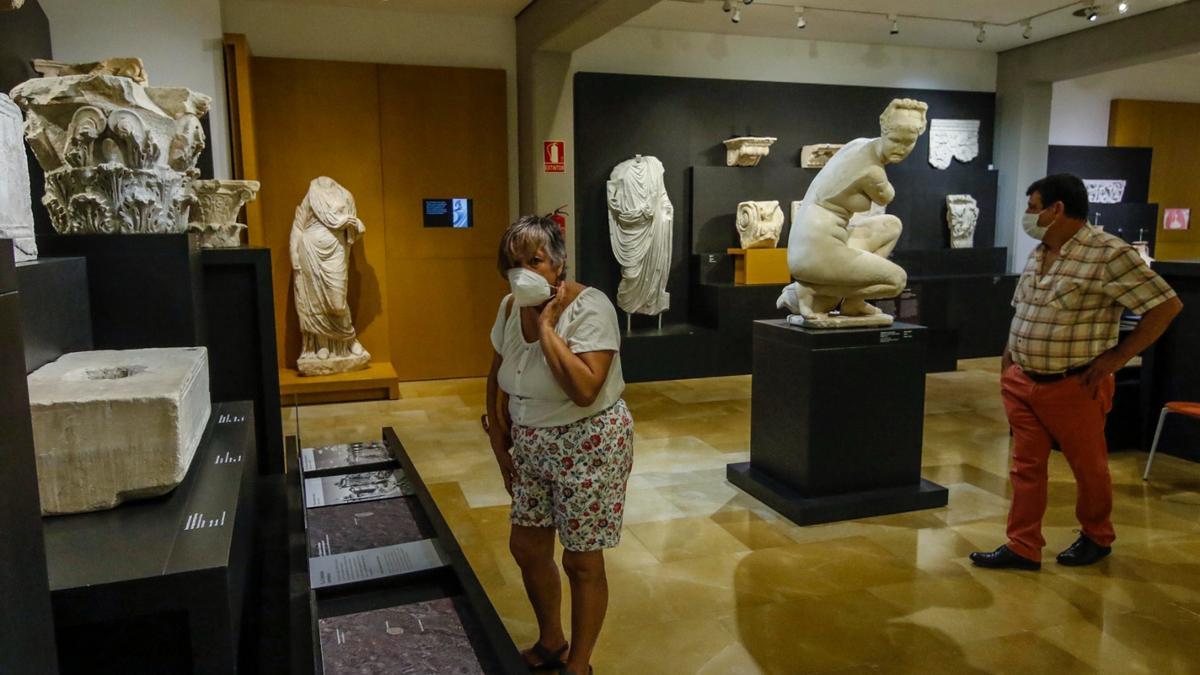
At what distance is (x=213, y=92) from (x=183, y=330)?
169 inches

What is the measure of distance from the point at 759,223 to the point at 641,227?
1201 mm

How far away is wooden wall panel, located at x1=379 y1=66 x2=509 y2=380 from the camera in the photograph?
7488 millimetres

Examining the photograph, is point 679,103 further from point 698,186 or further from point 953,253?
point 953,253

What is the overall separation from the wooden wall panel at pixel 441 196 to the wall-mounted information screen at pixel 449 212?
0.17 ft

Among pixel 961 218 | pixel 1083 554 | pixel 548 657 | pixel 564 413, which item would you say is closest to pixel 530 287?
pixel 564 413

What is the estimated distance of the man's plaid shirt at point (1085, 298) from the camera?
10.2 feet

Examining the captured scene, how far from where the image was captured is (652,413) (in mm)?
6430

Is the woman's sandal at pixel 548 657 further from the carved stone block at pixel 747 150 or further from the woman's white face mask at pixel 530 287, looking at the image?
the carved stone block at pixel 747 150

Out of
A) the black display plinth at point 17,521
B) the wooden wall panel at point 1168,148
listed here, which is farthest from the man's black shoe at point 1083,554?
the wooden wall panel at point 1168,148

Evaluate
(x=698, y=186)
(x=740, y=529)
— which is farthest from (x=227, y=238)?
→ (x=698, y=186)

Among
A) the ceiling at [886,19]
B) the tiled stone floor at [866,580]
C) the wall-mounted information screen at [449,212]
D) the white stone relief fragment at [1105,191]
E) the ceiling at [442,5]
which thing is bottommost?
the tiled stone floor at [866,580]

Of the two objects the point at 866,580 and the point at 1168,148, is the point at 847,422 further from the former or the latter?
the point at 1168,148

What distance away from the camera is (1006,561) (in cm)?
347

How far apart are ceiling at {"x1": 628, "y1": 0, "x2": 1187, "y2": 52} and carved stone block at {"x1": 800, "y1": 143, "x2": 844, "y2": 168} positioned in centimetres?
119
